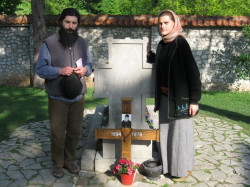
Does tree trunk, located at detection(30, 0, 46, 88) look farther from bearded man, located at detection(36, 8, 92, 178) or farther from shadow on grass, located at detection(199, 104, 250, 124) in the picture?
bearded man, located at detection(36, 8, 92, 178)

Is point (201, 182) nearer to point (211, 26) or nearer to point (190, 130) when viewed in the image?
point (190, 130)

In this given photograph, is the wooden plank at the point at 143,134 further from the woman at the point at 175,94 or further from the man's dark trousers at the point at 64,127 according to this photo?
the man's dark trousers at the point at 64,127

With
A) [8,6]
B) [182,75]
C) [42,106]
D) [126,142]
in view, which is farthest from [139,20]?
[182,75]

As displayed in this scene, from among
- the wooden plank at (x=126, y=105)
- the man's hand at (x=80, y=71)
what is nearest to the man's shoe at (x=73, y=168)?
the wooden plank at (x=126, y=105)

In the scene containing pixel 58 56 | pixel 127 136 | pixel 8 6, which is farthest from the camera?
pixel 8 6

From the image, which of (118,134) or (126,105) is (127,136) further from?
(126,105)

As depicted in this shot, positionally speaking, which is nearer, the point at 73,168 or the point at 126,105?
the point at 126,105

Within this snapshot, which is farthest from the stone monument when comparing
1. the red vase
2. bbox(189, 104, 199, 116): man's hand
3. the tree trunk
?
the tree trunk

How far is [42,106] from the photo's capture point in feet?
25.4

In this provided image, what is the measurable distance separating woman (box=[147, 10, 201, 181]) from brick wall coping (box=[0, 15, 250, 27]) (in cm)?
761

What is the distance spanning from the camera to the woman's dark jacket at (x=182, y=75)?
127 inches

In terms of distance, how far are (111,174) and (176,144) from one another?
0.97m

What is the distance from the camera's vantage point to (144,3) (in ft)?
59.4

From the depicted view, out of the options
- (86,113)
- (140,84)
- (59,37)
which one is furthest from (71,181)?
(86,113)
